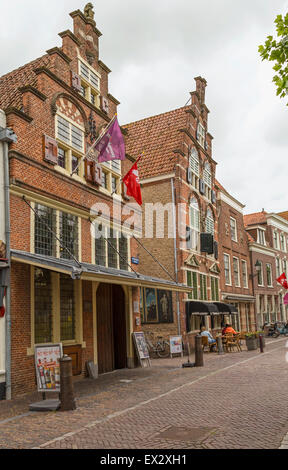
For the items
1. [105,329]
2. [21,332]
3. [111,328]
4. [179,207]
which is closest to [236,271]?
[179,207]

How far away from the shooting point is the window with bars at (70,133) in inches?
557

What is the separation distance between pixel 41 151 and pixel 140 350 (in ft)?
27.5

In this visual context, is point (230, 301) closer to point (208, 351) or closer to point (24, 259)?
point (208, 351)

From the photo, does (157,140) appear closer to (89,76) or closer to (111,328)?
(89,76)

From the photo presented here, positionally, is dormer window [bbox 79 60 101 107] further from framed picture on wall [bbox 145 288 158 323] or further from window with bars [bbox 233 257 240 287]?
window with bars [bbox 233 257 240 287]

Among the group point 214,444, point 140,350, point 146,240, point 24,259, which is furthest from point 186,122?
point 214,444

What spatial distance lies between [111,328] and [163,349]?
20.1 feet

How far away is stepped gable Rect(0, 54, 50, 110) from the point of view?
47.5 ft

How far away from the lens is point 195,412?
853 cm

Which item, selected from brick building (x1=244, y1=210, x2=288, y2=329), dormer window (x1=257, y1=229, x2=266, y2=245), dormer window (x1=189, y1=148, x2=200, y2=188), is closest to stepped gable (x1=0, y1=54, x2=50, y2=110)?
dormer window (x1=189, y1=148, x2=200, y2=188)

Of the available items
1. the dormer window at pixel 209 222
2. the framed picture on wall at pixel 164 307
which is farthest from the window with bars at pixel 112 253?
the dormer window at pixel 209 222

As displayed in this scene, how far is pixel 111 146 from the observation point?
46.7 feet

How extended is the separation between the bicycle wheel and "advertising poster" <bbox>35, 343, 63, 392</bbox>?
12.5m

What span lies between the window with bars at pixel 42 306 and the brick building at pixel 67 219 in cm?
3
